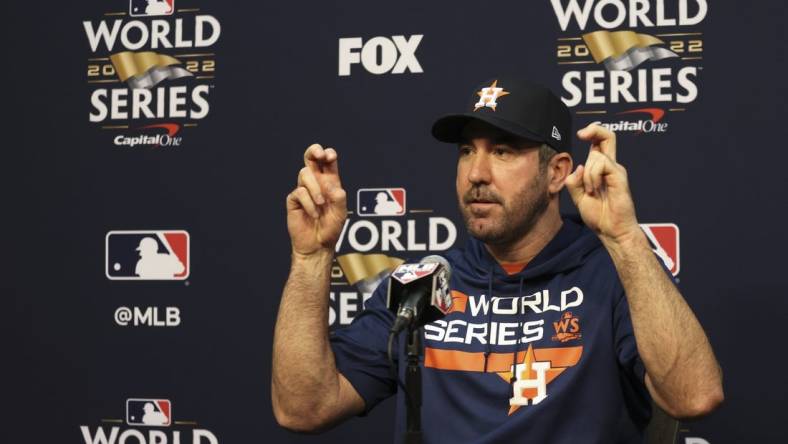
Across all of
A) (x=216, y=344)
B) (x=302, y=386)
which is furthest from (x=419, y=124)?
(x=302, y=386)

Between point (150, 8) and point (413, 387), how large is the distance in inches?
71.9

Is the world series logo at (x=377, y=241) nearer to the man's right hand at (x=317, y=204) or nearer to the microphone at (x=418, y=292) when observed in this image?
the man's right hand at (x=317, y=204)

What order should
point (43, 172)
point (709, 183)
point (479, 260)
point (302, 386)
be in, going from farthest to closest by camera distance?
point (43, 172)
point (709, 183)
point (479, 260)
point (302, 386)

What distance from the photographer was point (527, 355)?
72.1 inches

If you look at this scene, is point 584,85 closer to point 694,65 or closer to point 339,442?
point 694,65

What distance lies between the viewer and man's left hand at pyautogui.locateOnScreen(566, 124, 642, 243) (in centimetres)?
159

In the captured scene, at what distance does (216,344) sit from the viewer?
8.97ft

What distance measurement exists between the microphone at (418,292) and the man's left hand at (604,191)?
333 mm

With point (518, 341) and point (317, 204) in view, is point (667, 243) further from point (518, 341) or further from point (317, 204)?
point (317, 204)

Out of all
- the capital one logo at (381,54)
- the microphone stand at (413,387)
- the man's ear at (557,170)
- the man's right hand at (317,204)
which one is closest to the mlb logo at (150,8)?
the capital one logo at (381,54)

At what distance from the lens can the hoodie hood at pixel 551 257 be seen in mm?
1911

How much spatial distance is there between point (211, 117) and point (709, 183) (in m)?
1.38

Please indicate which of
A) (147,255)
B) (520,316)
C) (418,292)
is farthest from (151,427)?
(418,292)

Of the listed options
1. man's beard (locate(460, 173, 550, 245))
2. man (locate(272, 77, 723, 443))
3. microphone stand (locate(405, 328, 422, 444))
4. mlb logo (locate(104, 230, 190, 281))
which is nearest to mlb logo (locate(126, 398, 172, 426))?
mlb logo (locate(104, 230, 190, 281))
